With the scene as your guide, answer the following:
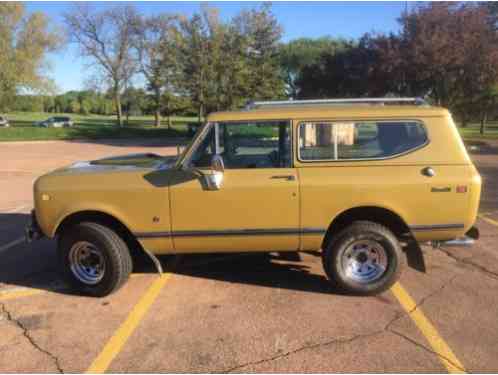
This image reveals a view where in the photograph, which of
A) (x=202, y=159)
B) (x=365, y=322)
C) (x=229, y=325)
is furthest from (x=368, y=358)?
(x=202, y=159)

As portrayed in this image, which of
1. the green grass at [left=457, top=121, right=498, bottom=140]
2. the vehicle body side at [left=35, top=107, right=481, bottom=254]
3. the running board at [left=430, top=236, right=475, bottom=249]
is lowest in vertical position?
the green grass at [left=457, top=121, right=498, bottom=140]

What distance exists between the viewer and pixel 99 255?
430 cm

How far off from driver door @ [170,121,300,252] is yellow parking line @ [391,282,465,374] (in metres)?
1.20

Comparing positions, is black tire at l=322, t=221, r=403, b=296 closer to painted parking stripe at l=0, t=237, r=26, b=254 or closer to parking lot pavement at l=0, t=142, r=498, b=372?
parking lot pavement at l=0, t=142, r=498, b=372

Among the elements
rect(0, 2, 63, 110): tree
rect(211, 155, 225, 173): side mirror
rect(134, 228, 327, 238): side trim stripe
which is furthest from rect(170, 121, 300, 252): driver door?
rect(0, 2, 63, 110): tree

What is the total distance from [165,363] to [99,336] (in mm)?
761

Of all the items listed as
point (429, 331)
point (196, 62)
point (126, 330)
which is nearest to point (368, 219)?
point (429, 331)

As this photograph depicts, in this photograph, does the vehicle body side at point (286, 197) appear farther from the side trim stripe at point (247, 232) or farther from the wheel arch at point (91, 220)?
the wheel arch at point (91, 220)

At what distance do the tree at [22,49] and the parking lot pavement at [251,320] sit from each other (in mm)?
33626

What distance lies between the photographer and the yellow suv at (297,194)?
4047mm

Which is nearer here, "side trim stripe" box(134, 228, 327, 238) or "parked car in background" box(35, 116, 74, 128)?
"side trim stripe" box(134, 228, 327, 238)

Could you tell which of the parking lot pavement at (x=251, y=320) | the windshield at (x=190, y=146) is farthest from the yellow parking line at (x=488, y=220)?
the windshield at (x=190, y=146)

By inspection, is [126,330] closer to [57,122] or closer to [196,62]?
[196,62]

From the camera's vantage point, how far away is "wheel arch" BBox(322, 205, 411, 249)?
4195 millimetres
